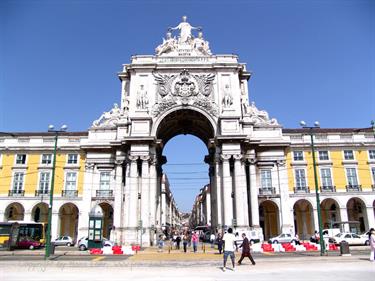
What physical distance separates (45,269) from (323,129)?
47.1 m

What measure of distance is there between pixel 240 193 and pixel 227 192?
1.64 metres

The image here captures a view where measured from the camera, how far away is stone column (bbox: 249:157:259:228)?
44.0 meters

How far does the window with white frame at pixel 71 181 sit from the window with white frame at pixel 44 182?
258cm

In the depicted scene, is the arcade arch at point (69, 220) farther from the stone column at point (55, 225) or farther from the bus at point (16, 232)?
the bus at point (16, 232)

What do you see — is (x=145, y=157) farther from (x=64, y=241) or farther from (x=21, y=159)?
(x=21, y=159)

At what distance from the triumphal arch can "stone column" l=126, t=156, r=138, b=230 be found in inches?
4.7

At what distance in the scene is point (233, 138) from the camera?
4394cm

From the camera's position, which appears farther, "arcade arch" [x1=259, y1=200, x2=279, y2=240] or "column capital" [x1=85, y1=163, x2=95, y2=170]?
"arcade arch" [x1=259, y1=200, x2=279, y2=240]

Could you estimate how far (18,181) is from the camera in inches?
1903

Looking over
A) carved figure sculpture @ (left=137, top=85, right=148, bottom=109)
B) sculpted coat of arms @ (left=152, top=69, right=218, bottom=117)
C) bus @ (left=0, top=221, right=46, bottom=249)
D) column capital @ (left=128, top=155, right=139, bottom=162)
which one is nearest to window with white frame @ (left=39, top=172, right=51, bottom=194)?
bus @ (left=0, top=221, right=46, bottom=249)

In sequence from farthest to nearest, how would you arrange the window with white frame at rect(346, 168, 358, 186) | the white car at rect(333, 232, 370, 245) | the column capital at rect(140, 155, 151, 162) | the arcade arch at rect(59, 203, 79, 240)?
the arcade arch at rect(59, 203, 79, 240), the window with white frame at rect(346, 168, 358, 186), the column capital at rect(140, 155, 151, 162), the white car at rect(333, 232, 370, 245)

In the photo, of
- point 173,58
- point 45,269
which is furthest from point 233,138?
point 45,269

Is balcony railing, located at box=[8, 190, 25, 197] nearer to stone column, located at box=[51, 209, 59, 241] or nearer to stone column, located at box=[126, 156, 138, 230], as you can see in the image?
stone column, located at box=[51, 209, 59, 241]

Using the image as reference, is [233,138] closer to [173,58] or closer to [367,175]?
[173,58]
